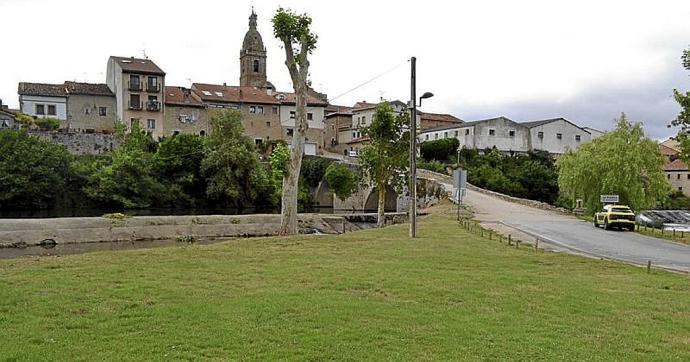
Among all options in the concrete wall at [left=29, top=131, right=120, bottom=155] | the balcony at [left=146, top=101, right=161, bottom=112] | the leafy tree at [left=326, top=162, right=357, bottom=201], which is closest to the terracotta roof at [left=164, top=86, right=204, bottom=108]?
the balcony at [left=146, top=101, right=161, bottom=112]

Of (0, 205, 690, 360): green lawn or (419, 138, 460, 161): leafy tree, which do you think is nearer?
(0, 205, 690, 360): green lawn

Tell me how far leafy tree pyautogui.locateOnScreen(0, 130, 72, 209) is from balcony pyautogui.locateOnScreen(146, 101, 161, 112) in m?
21.5

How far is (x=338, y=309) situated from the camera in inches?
404

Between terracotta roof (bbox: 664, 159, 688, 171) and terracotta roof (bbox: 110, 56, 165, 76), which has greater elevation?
terracotta roof (bbox: 110, 56, 165, 76)

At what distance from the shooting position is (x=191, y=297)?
1127 centimetres

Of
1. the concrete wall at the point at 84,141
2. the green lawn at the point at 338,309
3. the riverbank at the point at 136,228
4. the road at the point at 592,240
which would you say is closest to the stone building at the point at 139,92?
the concrete wall at the point at 84,141

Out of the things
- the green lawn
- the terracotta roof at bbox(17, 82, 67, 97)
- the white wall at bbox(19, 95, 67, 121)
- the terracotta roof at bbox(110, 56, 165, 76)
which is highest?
the terracotta roof at bbox(110, 56, 165, 76)

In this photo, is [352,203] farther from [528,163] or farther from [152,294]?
[152,294]

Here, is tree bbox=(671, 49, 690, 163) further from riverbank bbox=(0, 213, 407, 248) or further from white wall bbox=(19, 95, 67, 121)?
white wall bbox=(19, 95, 67, 121)

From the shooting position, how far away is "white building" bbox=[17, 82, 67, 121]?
7788 centimetres

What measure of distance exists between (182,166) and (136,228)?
110ft

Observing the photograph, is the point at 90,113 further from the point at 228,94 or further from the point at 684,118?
the point at 684,118

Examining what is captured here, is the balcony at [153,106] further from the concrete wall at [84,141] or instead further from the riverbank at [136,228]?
the riverbank at [136,228]

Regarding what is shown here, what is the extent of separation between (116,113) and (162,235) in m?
52.2
